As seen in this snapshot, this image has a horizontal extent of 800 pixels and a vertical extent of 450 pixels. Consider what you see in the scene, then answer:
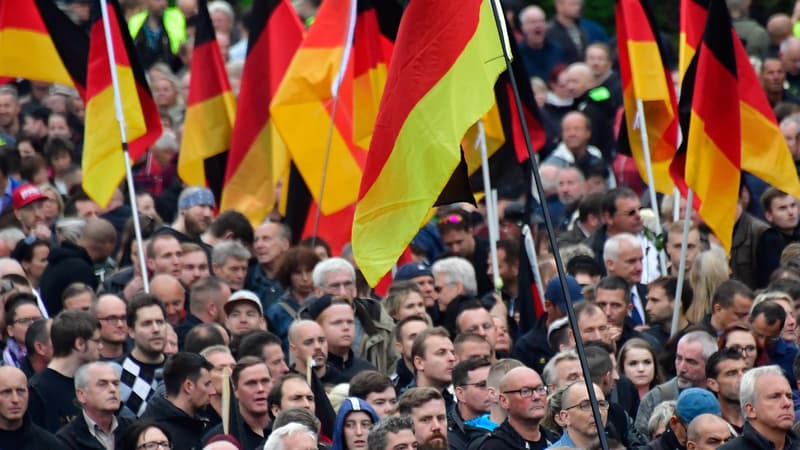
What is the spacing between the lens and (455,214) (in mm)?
17875

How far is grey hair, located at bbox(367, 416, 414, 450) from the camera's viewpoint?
440 inches

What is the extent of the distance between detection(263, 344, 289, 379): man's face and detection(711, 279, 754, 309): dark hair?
3.12 meters

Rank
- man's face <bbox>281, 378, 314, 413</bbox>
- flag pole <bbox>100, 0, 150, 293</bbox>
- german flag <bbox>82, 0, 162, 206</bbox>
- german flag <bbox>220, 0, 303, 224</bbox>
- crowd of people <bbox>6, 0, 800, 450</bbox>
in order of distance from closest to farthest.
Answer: crowd of people <bbox>6, 0, 800, 450</bbox> < man's face <bbox>281, 378, 314, 413</bbox> < flag pole <bbox>100, 0, 150, 293</bbox> < german flag <bbox>82, 0, 162, 206</bbox> < german flag <bbox>220, 0, 303, 224</bbox>

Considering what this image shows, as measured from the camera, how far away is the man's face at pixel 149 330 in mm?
13828

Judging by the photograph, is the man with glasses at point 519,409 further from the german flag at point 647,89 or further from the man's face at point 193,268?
A: the german flag at point 647,89

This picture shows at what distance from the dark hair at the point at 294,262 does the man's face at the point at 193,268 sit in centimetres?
59

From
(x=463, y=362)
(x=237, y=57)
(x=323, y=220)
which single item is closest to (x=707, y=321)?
(x=463, y=362)

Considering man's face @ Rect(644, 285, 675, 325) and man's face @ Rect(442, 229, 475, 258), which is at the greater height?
man's face @ Rect(644, 285, 675, 325)

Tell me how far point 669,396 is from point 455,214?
477 centimetres

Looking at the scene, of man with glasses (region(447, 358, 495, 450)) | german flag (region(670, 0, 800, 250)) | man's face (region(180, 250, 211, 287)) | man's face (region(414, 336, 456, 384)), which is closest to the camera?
man with glasses (region(447, 358, 495, 450))

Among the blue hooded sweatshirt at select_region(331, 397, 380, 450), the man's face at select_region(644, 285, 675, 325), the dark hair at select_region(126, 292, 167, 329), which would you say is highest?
the blue hooded sweatshirt at select_region(331, 397, 380, 450)

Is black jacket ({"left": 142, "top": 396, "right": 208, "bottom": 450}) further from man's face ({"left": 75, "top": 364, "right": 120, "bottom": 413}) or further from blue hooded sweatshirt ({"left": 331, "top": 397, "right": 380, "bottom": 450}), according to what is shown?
blue hooded sweatshirt ({"left": 331, "top": 397, "right": 380, "bottom": 450})

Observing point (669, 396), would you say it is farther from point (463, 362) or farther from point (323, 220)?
point (323, 220)

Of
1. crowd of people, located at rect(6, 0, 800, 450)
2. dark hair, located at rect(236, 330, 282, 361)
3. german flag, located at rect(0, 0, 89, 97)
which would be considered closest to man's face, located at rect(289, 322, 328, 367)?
crowd of people, located at rect(6, 0, 800, 450)
